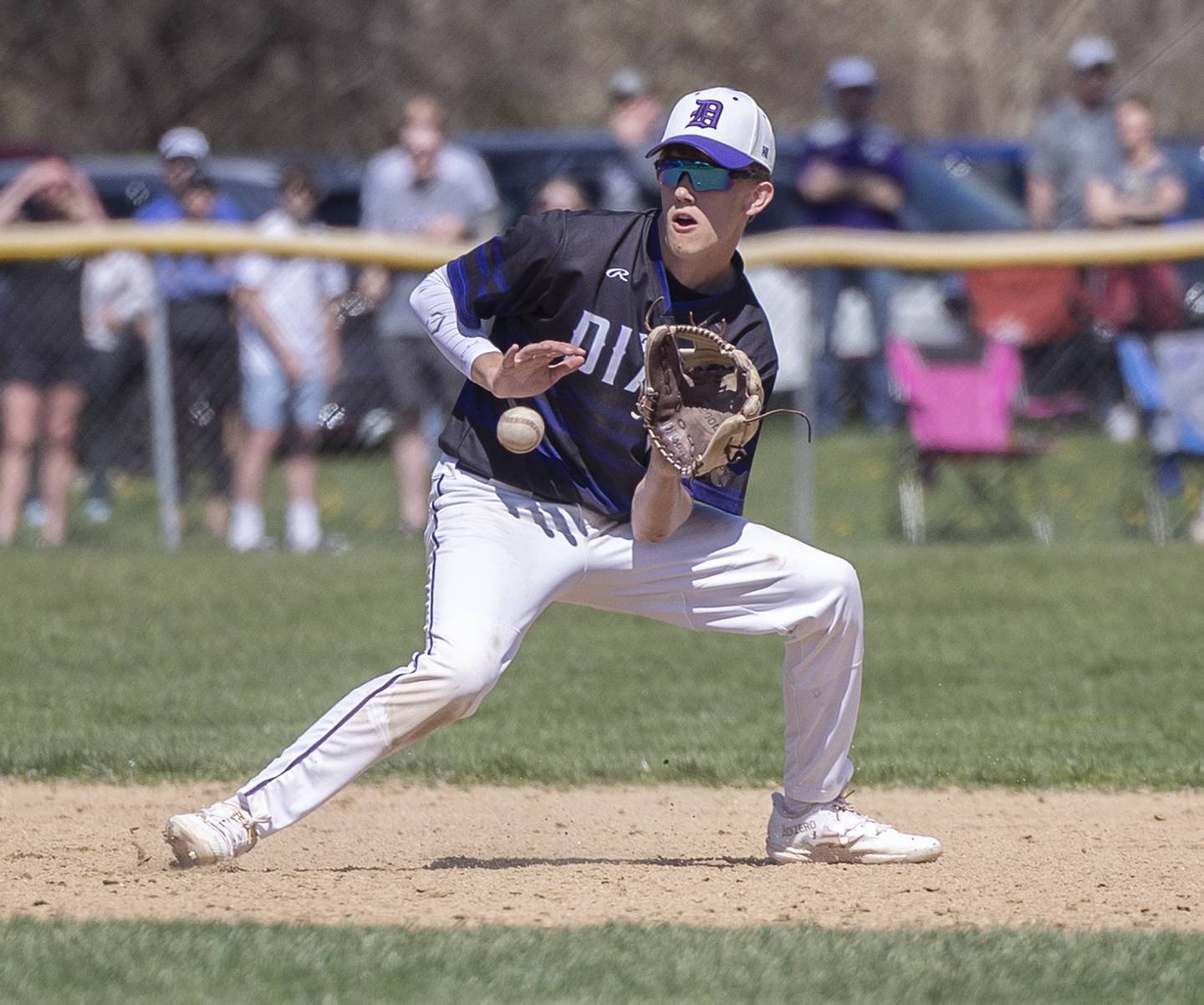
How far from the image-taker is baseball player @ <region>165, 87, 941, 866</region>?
4801 millimetres

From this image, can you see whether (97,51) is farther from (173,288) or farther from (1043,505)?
(1043,505)

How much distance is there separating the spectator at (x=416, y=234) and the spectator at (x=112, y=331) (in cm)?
119

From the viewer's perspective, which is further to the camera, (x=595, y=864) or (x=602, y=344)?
(x=595, y=864)

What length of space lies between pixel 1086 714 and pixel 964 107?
13.5 metres

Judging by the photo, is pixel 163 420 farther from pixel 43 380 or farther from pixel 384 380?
pixel 384 380

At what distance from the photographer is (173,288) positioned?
412 inches

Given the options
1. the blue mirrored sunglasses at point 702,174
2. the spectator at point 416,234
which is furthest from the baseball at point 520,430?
the spectator at point 416,234

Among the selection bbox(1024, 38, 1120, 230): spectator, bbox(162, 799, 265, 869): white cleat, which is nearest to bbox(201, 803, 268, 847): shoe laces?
bbox(162, 799, 265, 869): white cleat

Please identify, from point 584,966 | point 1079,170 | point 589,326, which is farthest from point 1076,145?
point 584,966

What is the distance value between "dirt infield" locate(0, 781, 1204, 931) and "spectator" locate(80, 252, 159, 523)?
15.3 ft

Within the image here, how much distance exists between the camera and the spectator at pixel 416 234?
10406mm

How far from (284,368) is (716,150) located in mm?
5864

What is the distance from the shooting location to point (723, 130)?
4.89 metres

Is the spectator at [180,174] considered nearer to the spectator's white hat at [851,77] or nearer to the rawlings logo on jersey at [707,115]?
the spectator's white hat at [851,77]
